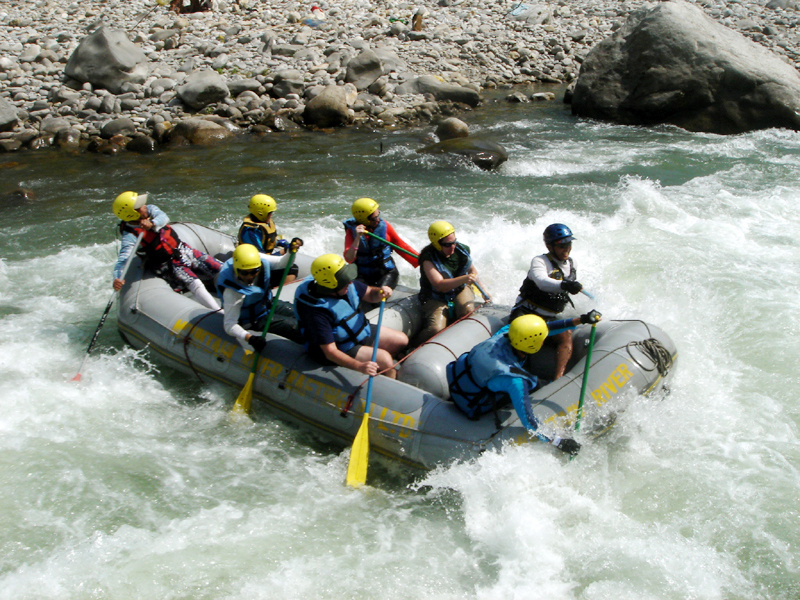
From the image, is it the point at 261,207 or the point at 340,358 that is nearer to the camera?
the point at 340,358

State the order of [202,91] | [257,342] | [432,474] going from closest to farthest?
[432,474], [257,342], [202,91]

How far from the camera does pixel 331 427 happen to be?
5.37 metres

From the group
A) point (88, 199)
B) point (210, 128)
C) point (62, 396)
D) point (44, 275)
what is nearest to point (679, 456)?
point (62, 396)

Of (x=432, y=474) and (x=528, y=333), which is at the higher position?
(x=528, y=333)

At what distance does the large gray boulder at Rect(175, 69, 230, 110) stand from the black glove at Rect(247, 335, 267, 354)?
1102cm

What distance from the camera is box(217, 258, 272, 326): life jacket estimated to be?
5602mm

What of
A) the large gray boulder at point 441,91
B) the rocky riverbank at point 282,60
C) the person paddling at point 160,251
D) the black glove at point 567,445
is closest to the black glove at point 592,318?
the black glove at point 567,445

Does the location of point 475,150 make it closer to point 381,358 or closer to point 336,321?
point 381,358

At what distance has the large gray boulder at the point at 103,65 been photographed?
51.0 feet

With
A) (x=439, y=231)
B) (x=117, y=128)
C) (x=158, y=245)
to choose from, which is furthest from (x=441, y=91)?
(x=439, y=231)

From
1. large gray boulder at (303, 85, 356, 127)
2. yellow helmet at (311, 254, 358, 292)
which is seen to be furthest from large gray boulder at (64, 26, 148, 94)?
yellow helmet at (311, 254, 358, 292)

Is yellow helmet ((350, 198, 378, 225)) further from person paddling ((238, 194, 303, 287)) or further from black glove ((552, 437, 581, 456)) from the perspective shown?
black glove ((552, 437, 581, 456))

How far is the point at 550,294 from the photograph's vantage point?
5.28 m

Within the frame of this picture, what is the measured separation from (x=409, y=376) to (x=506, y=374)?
3.67 ft
